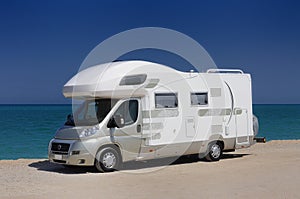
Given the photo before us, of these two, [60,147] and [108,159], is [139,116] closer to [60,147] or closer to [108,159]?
[108,159]

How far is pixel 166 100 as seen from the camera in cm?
1229

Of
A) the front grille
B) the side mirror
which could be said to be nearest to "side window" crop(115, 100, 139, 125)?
the side mirror

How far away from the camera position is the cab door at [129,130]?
11531 millimetres

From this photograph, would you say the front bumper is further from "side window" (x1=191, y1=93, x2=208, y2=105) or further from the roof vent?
"side window" (x1=191, y1=93, x2=208, y2=105)

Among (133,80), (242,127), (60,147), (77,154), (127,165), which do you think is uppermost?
(133,80)

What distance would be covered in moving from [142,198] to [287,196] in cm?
262

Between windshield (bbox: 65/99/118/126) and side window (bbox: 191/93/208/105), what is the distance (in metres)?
2.56

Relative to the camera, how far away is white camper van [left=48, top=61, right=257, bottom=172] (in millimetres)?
11289

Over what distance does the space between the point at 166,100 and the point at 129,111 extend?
119 centimetres

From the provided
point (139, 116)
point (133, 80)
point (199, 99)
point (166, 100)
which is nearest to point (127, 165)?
point (139, 116)

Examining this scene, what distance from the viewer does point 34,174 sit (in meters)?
11.4

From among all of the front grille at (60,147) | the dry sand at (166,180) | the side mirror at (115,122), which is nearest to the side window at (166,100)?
the side mirror at (115,122)

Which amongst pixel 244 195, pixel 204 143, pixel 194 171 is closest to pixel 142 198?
pixel 244 195

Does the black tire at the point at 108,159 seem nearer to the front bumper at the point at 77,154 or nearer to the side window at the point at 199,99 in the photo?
Result: the front bumper at the point at 77,154
